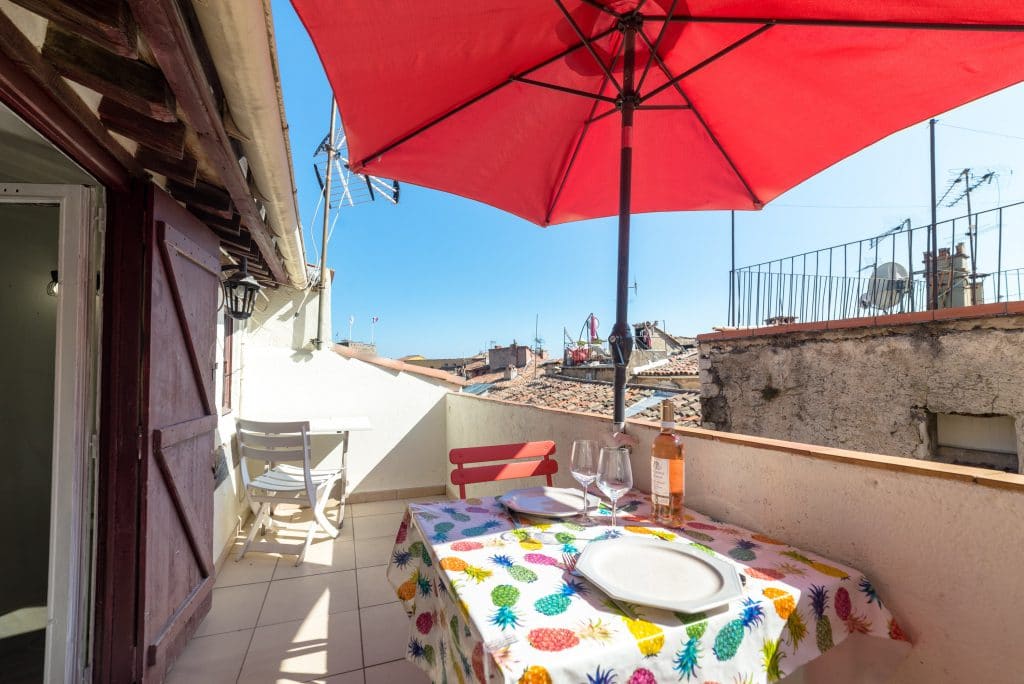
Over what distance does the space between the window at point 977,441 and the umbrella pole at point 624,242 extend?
2636 mm

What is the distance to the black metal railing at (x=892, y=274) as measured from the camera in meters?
3.70

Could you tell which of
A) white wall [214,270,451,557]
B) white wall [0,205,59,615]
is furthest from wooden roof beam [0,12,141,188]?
white wall [214,270,451,557]

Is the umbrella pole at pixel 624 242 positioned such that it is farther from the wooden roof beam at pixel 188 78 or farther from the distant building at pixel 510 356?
the distant building at pixel 510 356

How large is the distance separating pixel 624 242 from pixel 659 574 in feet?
3.18

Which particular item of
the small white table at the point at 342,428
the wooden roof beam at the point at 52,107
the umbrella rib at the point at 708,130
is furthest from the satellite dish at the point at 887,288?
the wooden roof beam at the point at 52,107

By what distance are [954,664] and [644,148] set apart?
182 cm

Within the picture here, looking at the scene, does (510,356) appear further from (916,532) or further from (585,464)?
(916,532)

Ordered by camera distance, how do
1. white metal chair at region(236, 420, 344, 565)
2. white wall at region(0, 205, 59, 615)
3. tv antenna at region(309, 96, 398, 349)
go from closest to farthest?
white wall at region(0, 205, 59, 615), white metal chair at region(236, 420, 344, 565), tv antenna at region(309, 96, 398, 349)

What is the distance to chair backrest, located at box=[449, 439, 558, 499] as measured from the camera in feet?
4.92

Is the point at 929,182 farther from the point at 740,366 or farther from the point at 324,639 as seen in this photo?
the point at 324,639

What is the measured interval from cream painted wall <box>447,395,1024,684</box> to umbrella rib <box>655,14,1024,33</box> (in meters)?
1.10

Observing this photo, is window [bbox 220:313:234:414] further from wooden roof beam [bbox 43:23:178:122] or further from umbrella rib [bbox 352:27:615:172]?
wooden roof beam [bbox 43:23:178:122]

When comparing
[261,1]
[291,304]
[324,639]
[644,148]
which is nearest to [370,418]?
[291,304]

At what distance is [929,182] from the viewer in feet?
14.6
